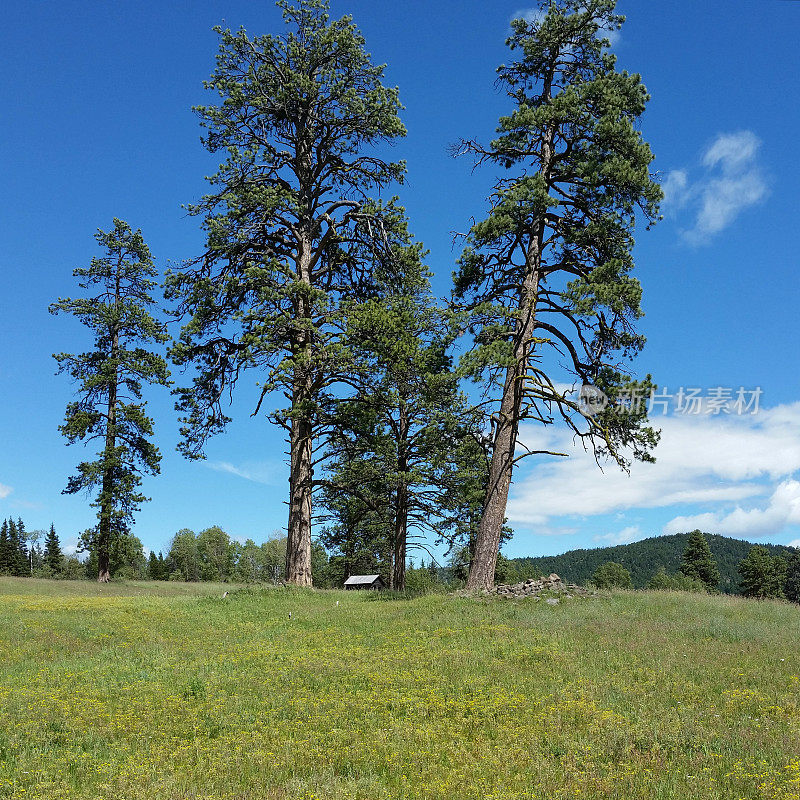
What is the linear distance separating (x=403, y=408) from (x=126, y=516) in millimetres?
18547

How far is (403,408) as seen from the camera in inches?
1077

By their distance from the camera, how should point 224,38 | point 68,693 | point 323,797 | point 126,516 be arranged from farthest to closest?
1. point 126,516
2. point 224,38
3. point 68,693
4. point 323,797

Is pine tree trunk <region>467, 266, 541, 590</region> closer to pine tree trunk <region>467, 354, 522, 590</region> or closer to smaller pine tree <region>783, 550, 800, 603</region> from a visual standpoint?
pine tree trunk <region>467, 354, 522, 590</region>

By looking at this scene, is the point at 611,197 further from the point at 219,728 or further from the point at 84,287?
the point at 84,287

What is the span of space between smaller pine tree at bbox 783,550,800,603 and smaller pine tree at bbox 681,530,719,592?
8.49 metres

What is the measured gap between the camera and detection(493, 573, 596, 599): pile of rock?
17.4 metres

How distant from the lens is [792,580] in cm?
8100

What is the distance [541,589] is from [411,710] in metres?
10.6

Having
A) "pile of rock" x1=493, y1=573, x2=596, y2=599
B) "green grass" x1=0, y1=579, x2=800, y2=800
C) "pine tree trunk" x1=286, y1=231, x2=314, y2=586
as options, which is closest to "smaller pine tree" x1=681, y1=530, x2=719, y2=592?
"pile of rock" x1=493, y1=573, x2=596, y2=599

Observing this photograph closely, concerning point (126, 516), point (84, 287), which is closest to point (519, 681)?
point (126, 516)

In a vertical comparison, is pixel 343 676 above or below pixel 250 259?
below

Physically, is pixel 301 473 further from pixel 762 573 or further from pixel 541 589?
pixel 762 573

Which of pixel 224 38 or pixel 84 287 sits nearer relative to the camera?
pixel 224 38

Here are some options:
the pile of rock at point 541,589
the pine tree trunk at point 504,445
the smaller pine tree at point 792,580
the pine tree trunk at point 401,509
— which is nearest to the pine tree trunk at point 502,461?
the pine tree trunk at point 504,445
